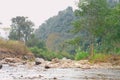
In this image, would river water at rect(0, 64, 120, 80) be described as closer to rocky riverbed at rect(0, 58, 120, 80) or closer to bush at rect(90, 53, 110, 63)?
rocky riverbed at rect(0, 58, 120, 80)

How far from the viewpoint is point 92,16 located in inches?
1941

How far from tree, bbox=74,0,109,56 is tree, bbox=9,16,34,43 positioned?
38.5 metres

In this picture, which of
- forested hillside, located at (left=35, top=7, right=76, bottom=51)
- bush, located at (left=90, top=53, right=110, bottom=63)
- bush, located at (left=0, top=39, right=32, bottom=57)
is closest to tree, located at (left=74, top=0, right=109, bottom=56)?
bush, located at (left=90, top=53, right=110, bottom=63)

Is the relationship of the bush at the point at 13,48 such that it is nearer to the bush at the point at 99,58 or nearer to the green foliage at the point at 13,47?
the green foliage at the point at 13,47

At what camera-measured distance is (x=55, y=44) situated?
11025 centimetres

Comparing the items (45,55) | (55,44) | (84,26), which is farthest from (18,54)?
(55,44)

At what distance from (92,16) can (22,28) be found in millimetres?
40880

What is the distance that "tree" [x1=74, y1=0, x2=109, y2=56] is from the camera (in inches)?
1914

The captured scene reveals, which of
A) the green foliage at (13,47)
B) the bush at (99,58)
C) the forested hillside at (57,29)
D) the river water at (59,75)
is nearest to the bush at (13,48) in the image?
the green foliage at (13,47)

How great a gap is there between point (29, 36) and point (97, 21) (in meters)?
39.4

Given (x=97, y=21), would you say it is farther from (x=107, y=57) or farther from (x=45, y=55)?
(x=45, y=55)

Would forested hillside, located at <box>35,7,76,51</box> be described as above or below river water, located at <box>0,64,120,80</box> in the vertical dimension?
above

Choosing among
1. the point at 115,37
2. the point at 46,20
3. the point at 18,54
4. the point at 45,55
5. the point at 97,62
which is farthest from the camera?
the point at 46,20

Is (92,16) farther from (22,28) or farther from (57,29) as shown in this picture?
(57,29)
